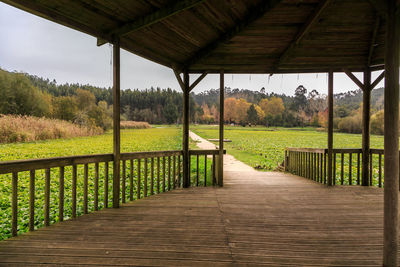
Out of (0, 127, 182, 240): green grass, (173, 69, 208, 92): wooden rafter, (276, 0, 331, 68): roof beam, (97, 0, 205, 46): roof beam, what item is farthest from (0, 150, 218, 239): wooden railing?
(276, 0, 331, 68): roof beam

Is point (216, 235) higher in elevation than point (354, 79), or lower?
lower

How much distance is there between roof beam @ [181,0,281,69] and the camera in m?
3.22

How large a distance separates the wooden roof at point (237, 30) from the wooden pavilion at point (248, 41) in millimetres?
15

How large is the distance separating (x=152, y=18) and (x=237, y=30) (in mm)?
1591

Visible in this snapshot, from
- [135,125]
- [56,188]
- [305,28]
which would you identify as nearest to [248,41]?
[305,28]

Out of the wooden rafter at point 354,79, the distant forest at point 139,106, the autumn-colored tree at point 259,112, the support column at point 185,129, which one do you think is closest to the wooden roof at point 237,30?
the wooden rafter at point 354,79

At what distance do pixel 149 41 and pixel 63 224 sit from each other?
10.7 ft

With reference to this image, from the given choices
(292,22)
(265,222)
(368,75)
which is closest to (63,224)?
(265,222)

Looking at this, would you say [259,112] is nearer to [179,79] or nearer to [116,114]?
[179,79]

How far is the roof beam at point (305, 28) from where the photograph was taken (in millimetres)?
3107

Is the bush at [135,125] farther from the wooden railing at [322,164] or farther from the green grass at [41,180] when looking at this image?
the wooden railing at [322,164]

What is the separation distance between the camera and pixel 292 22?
11.8 feet

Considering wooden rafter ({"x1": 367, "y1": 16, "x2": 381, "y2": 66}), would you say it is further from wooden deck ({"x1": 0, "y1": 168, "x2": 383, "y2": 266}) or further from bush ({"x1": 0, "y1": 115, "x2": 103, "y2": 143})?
bush ({"x1": 0, "y1": 115, "x2": 103, "y2": 143})

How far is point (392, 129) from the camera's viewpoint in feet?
5.94
